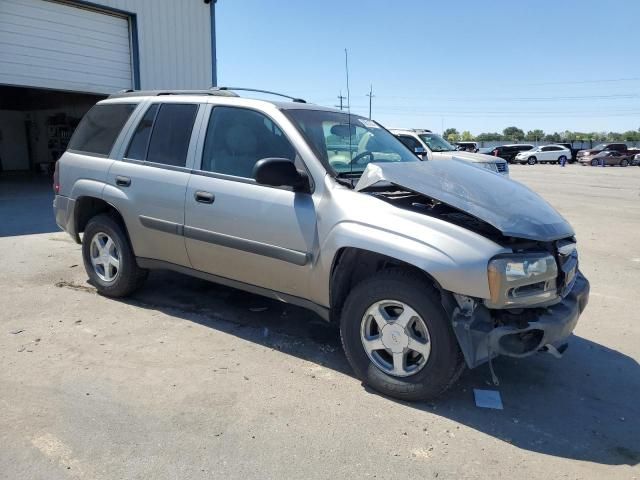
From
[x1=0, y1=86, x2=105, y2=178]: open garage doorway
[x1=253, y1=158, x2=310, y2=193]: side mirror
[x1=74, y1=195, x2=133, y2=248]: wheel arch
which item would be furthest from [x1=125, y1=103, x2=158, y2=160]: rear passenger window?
[x1=0, y1=86, x2=105, y2=178]: open garage doorway

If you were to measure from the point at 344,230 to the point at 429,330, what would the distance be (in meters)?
0.85

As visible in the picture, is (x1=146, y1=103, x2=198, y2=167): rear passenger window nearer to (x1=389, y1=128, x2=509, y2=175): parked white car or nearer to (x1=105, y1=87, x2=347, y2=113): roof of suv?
(x1=105, y1=87, x2=347, y2=113): roof of suv

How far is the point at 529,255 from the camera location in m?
3.04

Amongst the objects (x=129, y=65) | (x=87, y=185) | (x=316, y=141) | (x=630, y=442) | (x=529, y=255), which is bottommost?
(x=630, y=442)

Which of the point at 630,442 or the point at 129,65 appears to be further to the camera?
the point at 129,65

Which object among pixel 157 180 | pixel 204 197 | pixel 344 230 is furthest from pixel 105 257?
pixel 344 230

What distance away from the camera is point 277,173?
139 inches

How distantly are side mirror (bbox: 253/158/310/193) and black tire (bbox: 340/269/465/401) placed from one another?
2.84 feet

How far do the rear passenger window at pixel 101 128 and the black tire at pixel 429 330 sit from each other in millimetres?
3063

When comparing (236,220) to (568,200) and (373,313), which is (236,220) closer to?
(373,313)

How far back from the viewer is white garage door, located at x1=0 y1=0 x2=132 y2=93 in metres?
11.4

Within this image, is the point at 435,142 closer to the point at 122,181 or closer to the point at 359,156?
the point at 359,156

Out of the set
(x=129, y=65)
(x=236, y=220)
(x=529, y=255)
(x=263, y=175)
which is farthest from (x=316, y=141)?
(x=129, y=65)

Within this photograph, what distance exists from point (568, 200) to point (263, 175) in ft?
44.9
